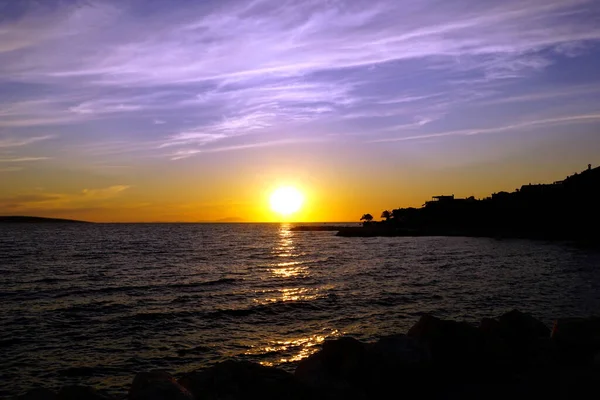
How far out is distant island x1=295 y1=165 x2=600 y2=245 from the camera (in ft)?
311

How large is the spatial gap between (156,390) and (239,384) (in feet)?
6.75

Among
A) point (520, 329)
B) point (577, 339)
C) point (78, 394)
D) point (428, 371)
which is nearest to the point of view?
point (78, 394)

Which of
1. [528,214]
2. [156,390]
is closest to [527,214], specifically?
[528,214]

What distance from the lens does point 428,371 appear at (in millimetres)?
12219

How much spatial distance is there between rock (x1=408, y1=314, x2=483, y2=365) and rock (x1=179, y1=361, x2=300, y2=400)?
4647 mm

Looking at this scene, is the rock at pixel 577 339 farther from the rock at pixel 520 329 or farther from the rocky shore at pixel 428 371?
the rock at pixel 520 329

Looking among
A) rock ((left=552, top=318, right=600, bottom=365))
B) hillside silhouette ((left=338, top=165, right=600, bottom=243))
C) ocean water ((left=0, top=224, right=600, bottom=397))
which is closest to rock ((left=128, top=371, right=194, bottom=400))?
ocean water ((left=0, top=224, right=600, bottom=397))

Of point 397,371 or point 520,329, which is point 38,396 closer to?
point 397,371

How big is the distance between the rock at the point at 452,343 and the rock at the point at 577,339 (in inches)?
107

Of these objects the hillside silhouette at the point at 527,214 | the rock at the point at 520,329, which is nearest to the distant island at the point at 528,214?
the hillside silhouette at the point at 527,214

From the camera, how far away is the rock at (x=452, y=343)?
1345cm

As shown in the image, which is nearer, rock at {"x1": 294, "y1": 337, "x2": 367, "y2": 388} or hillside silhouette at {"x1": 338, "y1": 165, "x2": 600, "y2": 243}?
rock at {"x1": 294, "y1": 337, "x2": 367, "y2": 388}

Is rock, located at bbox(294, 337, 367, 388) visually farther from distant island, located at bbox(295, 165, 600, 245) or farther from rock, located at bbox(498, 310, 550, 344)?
distant island, located at bbox(295, 165, 600, 245)

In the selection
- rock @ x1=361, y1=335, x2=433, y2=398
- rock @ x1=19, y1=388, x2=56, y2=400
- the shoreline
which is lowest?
the shoreline
